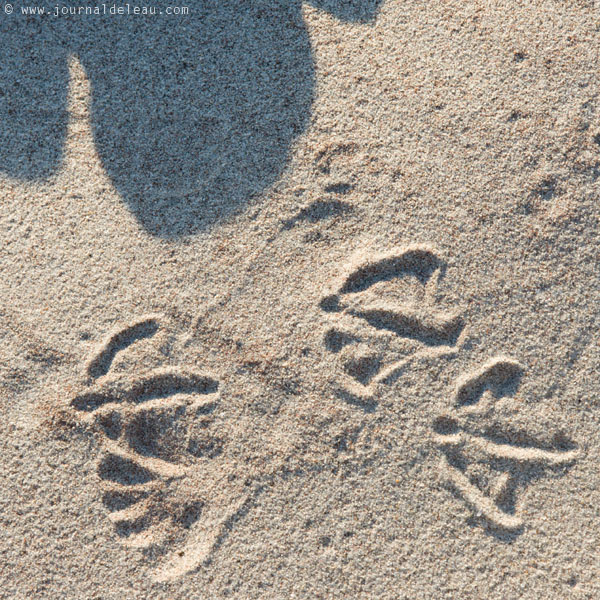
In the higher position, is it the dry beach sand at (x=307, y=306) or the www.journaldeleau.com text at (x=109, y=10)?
the www.journaldeleau.com text at (x=109, y=10)

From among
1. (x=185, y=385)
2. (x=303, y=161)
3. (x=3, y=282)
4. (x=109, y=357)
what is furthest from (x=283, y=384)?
(x=3, y=282)

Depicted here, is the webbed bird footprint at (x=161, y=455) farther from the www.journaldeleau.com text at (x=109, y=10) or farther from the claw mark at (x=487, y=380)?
the www.journaldeleau.com text at (x=109, y=10)

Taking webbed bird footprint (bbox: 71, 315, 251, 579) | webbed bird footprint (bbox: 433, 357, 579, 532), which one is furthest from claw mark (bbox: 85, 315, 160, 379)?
webbed bird footprint (bbox: 433, 357, 579, 532)

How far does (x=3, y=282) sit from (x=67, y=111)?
43 centimetres

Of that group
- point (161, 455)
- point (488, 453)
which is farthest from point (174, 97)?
point (488, 453)

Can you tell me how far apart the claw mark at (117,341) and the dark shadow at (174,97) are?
0.21 m

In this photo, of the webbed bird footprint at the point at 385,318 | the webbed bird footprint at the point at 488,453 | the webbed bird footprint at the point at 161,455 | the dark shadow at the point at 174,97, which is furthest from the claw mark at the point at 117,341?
the webbed bird footprint at the point at 488,453

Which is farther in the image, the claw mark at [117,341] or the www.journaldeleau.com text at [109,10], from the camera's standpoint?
the www.journaldeleau.com text at [109,10]

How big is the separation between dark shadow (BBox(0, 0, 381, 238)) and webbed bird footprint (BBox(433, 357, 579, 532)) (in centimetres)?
66

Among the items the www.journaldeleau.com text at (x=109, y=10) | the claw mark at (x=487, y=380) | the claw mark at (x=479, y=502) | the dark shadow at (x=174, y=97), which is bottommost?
the claw mark at (x=479, y=502)

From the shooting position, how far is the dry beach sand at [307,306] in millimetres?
1292

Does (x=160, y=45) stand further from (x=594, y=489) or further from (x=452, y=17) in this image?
(x=594, y=489)

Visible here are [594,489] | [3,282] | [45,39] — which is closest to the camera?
[594,489]

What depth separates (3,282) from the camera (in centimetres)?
139
